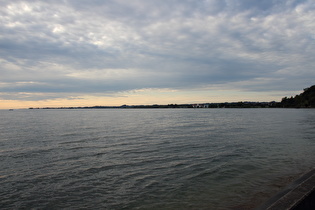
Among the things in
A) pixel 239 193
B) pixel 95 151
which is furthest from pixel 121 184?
pixel 95 151

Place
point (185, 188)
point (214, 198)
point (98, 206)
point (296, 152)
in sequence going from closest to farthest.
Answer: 1. point (98, 206)
2. point (214, 198)
3. point (185, 188)
4. point (296, 152)

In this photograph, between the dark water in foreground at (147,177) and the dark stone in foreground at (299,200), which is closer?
the dark stone in foreground at (299,200)

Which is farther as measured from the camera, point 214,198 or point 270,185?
point 270,185

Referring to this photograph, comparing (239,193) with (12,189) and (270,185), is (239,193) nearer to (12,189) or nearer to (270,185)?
(270,185)

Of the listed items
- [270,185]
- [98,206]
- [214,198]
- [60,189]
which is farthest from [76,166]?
[270,185]

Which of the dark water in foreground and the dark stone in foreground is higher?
the dark stone in foreground

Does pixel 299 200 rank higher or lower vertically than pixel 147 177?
higher

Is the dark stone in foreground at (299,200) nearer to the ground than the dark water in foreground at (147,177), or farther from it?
farther from it

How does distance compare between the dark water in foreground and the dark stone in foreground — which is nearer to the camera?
the dark stone in foreground

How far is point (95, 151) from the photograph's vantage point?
19703 millimetres

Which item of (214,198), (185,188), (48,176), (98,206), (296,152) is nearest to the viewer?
(98,206)

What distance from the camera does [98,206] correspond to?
870cm

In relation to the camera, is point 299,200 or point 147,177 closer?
point 299,200

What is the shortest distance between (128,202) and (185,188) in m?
2.95
